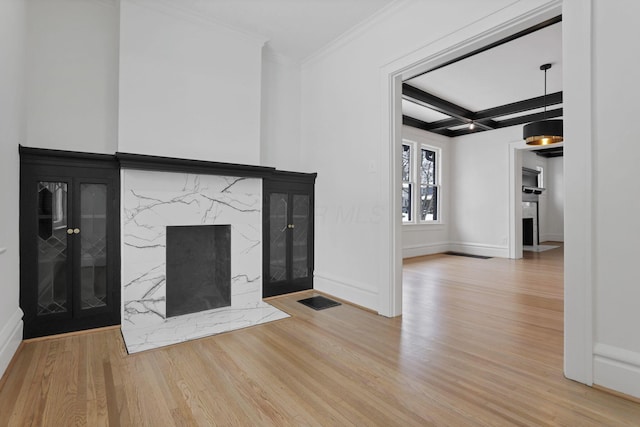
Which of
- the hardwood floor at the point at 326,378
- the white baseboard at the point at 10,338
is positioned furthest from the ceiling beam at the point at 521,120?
the white baseboard at the point at 10,338

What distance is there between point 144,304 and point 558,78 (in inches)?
237

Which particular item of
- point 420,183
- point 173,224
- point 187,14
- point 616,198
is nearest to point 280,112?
point 187,14

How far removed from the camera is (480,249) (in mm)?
6945

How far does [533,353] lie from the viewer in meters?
2.14

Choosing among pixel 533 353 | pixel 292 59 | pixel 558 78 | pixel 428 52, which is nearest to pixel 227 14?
pixel 292 59

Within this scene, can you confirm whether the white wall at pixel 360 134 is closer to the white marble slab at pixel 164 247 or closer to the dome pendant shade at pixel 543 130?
the white marble slab at pixel 164 247

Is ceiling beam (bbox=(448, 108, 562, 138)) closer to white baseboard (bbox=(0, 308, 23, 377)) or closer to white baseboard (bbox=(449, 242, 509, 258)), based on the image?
white baseboard (bbox=(449, 242, 509, 258))

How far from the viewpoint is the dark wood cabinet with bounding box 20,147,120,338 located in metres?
2.32

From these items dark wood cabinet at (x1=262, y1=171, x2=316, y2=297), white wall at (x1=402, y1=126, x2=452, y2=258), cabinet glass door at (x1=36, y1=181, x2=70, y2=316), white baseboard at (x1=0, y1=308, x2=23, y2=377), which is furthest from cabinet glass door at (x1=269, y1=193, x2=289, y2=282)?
white wall at (x1=402, y1=126, x2=452, y2=258)

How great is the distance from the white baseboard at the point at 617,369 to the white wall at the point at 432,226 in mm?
4797

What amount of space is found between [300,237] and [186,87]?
2.04 metres

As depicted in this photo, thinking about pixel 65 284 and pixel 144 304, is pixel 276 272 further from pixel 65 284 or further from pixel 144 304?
pixel 65 284

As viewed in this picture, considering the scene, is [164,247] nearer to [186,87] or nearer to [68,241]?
[68,241]

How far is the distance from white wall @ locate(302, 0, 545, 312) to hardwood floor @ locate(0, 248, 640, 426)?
2.13 ft
